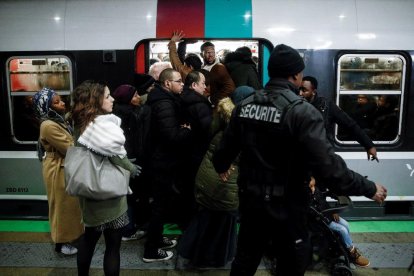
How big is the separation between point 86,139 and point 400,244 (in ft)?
11.3

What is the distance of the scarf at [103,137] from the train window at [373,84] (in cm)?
291

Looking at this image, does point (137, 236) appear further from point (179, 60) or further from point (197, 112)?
point (179, 60)

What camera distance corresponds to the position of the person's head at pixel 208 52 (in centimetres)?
428

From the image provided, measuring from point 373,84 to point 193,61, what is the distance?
214 cm

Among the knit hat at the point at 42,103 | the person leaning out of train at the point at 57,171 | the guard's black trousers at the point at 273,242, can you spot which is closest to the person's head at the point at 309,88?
the guard's black trousers at the point at 273,242

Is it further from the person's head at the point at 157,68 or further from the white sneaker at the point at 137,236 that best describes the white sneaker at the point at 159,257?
the person's head at the point at 157,68

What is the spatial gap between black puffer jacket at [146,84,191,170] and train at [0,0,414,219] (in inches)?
44.9

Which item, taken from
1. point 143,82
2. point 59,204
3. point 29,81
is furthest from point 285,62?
point 29,81

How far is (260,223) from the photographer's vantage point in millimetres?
2291

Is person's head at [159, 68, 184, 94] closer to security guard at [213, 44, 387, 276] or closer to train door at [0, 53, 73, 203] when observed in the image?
security guard at [213, 44, 387, 276]

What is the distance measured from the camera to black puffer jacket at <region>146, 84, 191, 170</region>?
329 cm

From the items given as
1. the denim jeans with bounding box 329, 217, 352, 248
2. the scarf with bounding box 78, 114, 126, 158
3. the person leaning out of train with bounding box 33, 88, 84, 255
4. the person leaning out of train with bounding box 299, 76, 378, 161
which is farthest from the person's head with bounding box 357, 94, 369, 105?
the person leaning out of train with bounding box 33, 88, 84, 255

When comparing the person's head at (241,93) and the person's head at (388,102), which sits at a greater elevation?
the person's head at (241,93)

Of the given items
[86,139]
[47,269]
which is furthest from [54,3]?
[47,269]
